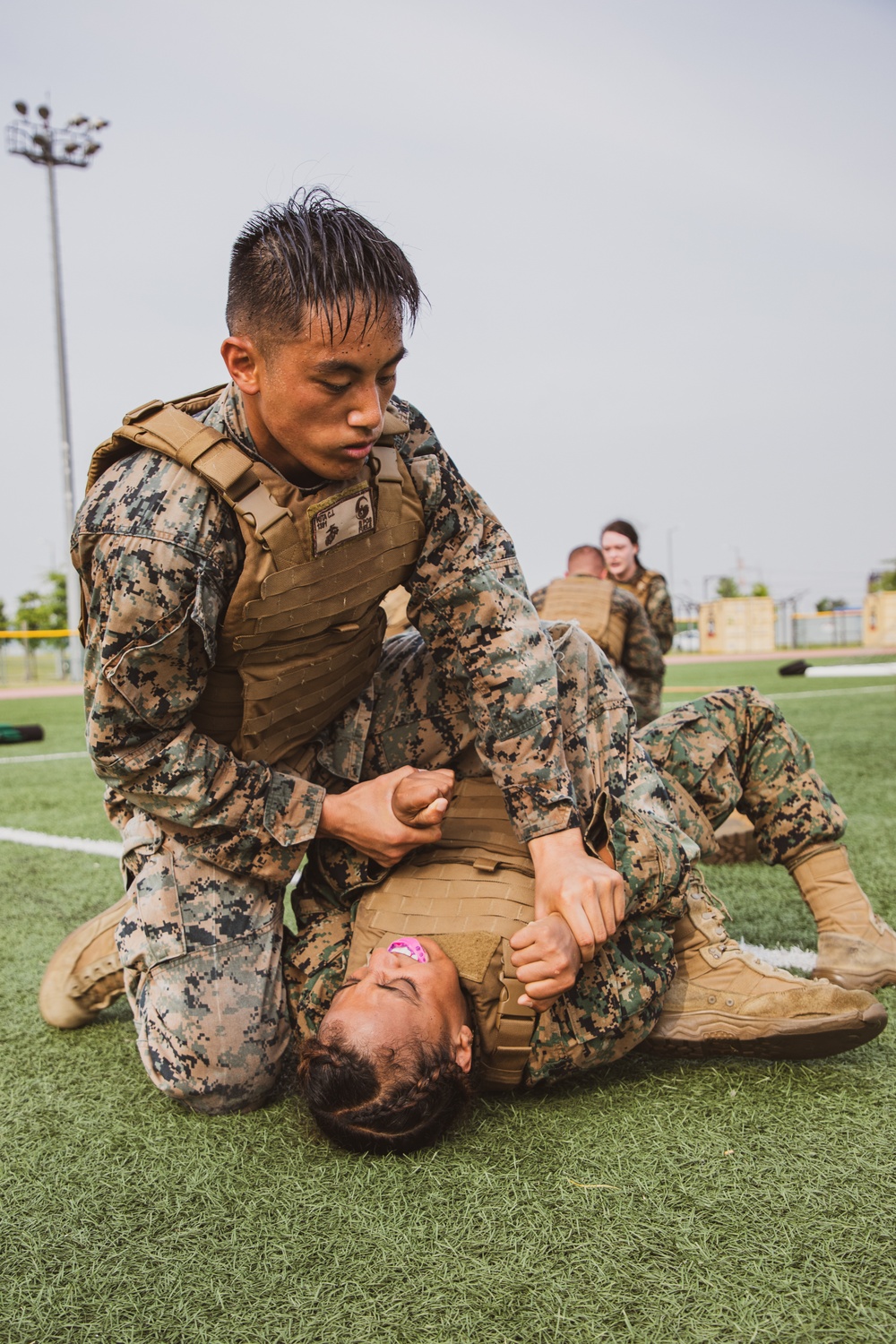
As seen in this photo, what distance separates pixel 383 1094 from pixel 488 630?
0.95 m

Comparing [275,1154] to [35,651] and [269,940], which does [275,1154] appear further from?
[35,651]

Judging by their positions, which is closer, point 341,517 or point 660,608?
point 341,517

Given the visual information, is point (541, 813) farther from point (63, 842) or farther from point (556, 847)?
point (63, 842)

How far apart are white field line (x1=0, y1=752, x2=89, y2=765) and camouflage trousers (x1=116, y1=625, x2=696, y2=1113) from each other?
6036mm

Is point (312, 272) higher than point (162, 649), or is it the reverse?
point (312, 272)

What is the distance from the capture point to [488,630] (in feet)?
7.34

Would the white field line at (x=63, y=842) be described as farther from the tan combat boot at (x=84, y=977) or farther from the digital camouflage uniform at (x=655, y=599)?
the digital camouflage uniform at (x=655, y=599)

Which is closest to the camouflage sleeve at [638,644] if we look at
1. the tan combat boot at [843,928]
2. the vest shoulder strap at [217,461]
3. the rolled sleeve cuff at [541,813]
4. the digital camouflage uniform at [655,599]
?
the digital camouflage uniform at [655,599]

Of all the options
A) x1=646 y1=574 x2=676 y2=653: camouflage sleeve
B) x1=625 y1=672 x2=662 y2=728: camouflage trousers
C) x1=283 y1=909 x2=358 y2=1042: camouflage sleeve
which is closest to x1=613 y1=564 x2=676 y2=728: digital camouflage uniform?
x1=646 y1=574 x2=676 y2=653: camouflage sleeve

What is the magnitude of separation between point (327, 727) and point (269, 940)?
500 mm

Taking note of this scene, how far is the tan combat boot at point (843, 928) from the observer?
7.77 ft

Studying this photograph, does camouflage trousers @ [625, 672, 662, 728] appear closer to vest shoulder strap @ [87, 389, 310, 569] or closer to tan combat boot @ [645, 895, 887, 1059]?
tan combat boot @ [645, 895, 887, 1059]

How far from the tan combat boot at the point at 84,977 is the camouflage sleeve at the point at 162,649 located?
0.52 metres

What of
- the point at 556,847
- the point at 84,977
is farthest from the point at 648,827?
the point at 84,977
